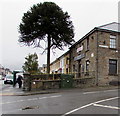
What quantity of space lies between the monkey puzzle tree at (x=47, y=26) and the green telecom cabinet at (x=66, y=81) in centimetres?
862

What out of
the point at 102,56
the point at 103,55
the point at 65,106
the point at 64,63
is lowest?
the point at 65,106

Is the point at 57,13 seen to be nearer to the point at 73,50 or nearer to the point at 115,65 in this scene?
the point at 73,50

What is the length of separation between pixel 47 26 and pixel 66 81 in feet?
38.9

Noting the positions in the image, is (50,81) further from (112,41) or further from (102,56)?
(112,41)

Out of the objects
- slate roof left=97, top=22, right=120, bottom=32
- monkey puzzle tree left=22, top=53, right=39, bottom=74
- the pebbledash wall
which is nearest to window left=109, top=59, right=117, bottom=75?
the pebbledash wall

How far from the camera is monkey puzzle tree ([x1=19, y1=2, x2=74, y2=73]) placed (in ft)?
99.6

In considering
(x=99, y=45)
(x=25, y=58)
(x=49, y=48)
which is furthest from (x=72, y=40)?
(x=25, y=58)

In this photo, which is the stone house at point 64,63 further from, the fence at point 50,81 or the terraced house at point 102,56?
the fence at point 50,81

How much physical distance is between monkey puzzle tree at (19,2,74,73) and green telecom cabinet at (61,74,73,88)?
8621 millimetres

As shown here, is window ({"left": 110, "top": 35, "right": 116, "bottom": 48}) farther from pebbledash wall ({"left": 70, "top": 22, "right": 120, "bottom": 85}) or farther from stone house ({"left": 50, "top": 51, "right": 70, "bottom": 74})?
stone house ({"left": 50, "top": 51, "right": 70, "bottom": 74})

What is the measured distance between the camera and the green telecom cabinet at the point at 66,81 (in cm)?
2161

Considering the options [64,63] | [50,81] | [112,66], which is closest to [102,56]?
[112,66]

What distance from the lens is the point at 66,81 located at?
21734mm

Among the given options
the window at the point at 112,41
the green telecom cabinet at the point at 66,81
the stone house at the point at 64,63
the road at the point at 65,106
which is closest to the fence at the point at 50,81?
the green telecom cabinet at the point at 66,81
